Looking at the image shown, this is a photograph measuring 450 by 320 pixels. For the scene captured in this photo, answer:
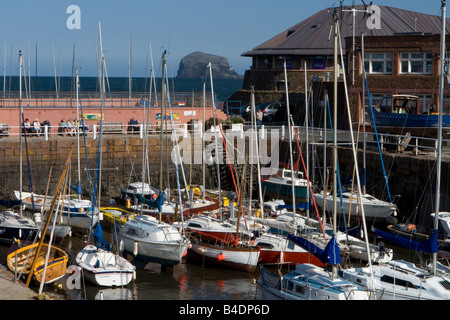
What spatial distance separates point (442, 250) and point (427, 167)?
23.4 ft

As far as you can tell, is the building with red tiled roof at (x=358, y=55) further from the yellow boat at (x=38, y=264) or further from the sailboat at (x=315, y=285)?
the yellow boat at (x=38, y=264)

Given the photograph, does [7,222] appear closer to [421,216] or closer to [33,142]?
[33,142]

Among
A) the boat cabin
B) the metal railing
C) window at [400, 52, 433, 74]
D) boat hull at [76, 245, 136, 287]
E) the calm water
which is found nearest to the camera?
the calm water

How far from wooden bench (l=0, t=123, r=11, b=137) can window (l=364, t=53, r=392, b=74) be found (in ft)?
68.1

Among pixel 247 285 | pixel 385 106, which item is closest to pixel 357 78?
pixel 385 106

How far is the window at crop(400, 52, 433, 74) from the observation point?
41062mm

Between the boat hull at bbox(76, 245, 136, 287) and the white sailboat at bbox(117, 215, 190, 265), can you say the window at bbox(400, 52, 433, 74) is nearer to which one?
the white sailboat at bbox(117, 215, 190, 265)

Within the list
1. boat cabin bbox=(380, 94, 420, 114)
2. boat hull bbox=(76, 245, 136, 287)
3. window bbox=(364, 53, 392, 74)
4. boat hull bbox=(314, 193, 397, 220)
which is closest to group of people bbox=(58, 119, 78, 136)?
boat hull bbox=(314, 193, 397, 220)

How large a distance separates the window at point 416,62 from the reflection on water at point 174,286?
68.1ft

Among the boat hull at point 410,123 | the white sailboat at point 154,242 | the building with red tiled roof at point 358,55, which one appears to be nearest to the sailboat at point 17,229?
the white sailboat at point 154,242

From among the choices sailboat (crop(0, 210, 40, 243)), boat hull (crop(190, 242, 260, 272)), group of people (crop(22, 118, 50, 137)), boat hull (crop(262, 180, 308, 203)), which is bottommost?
boat hull (crop(190, 242, 260, 272))

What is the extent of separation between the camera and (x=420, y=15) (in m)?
60.7

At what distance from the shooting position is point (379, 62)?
42219 mm

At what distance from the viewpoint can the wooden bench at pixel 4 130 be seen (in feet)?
122
